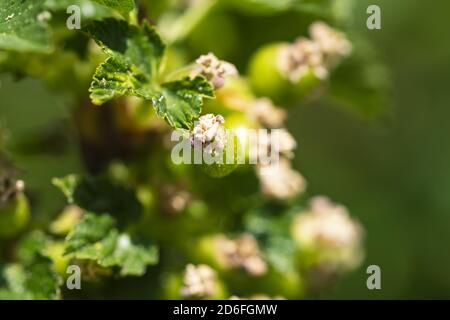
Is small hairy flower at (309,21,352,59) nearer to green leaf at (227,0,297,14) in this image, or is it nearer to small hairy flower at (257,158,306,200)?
green leaf at (227,0,297,14)

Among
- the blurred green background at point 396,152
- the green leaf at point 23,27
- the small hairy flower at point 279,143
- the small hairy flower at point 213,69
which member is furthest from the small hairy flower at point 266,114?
the blurred green background at point 396,152

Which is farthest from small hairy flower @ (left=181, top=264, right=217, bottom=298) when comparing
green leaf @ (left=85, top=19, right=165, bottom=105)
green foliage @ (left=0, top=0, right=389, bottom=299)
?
green leaf @ (left=85, top=19, right=165, bottom=105)

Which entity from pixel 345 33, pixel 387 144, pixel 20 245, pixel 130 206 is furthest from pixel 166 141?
pixel 387 144

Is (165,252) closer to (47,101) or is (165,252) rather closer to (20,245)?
(20,245)

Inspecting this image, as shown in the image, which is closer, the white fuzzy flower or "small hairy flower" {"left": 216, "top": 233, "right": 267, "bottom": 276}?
"small hairy flower" {"left": 216, "top": 233, "right": 267, "bottom": 276}

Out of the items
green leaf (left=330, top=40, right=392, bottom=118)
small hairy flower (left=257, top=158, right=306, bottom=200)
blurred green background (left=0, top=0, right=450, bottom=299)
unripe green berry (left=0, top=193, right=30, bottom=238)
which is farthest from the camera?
blurred green background (left=0, top=0, right=450, bottom=299)

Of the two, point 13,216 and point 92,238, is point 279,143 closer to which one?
point 92,238

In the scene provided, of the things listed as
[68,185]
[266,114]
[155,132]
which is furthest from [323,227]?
[68,185]
